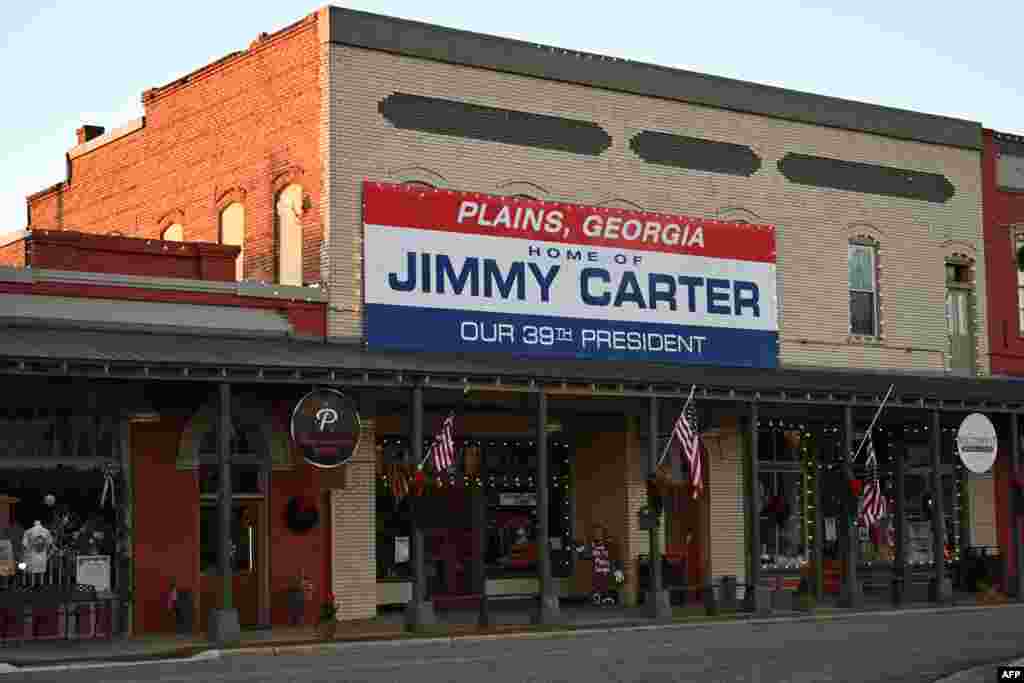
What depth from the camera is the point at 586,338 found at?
111 feet

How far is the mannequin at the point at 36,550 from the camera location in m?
27.3

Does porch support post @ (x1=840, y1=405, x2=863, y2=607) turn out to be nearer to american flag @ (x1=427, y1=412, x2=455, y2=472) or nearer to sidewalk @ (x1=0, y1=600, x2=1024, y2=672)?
sidewalk @ (x1=0, y1=600, x2=1024, y2=672)

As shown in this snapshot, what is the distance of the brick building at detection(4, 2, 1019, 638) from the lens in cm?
3144

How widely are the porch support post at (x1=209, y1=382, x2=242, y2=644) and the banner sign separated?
16.0 ft

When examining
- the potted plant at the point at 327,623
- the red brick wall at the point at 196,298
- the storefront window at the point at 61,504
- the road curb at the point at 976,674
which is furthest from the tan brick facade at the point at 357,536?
the road curb at the point at 976,674

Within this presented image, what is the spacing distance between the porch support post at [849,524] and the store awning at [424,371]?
1.80 ft

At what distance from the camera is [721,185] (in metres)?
36.6

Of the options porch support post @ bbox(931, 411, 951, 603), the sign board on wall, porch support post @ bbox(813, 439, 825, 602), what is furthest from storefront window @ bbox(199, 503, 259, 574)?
porch support post @ bbox(931, 411, 951, 603)

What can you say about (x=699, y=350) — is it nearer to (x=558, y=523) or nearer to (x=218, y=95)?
(x=558, y=523)

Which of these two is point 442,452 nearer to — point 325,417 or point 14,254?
point 325,417

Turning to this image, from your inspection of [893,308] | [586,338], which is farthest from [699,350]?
[893,308]

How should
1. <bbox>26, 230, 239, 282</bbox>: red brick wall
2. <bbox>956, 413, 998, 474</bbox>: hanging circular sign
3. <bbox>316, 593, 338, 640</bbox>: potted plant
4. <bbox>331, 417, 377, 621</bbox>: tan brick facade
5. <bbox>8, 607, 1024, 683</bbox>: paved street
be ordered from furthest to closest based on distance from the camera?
<bbox>956, 413, 998, 474</bbox>: hanging circular sign, <bbox>331, 417, 377, 621</bbox>: tan brick facade, <bbox>26, 230, 239, 282</bbox>: red brick wall, <bbox>316, 593, 338, 640</bbox>: potted plant, <bbox>8, 607, 1024, 683</bbox>: paved street

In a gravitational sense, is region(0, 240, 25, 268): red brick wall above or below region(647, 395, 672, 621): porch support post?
above

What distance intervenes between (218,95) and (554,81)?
654 centimetres
